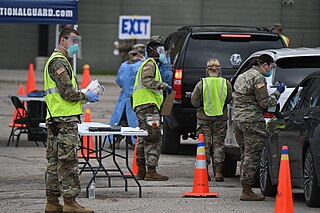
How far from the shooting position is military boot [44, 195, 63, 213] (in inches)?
421

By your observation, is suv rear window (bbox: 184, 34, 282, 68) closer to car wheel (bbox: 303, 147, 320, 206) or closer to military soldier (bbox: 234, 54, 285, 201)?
military soldier (bbox: 234, 54, 285, 201)

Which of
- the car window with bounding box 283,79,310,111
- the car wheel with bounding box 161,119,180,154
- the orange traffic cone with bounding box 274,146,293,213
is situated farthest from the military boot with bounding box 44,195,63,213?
the car wheel with bounding box 161,119,180,154

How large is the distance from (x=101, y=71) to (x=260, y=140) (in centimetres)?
2993

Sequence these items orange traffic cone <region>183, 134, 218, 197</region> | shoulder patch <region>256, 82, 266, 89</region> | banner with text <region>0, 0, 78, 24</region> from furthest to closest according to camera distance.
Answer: banner with text <region>0, 0, 78, 24</region> → orange traffic cone <region>183, 134, 218, 197</region> → shoulder patch <region>256, 82, 266, 89</region>

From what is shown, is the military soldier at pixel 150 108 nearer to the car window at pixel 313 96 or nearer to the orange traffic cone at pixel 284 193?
the car window at pixel 313 96

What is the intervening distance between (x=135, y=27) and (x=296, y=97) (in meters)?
17.9

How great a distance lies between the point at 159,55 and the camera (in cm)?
1452

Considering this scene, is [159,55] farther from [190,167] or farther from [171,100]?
[190,167]

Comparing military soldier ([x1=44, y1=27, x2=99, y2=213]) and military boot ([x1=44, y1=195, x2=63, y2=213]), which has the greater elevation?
military soldier ([x1=44, y1=27, x2=99, y2=213])

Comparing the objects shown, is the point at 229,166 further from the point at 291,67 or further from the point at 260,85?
the point at 260,85

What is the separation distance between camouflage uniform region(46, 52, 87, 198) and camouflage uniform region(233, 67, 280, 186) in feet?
7.80

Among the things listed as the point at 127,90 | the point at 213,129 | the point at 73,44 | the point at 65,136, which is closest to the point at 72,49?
the point at 73,44

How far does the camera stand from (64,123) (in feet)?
34.6

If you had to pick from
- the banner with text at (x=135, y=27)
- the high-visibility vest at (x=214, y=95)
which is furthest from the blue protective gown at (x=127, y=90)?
the banner with text at (x=135, y=27)
